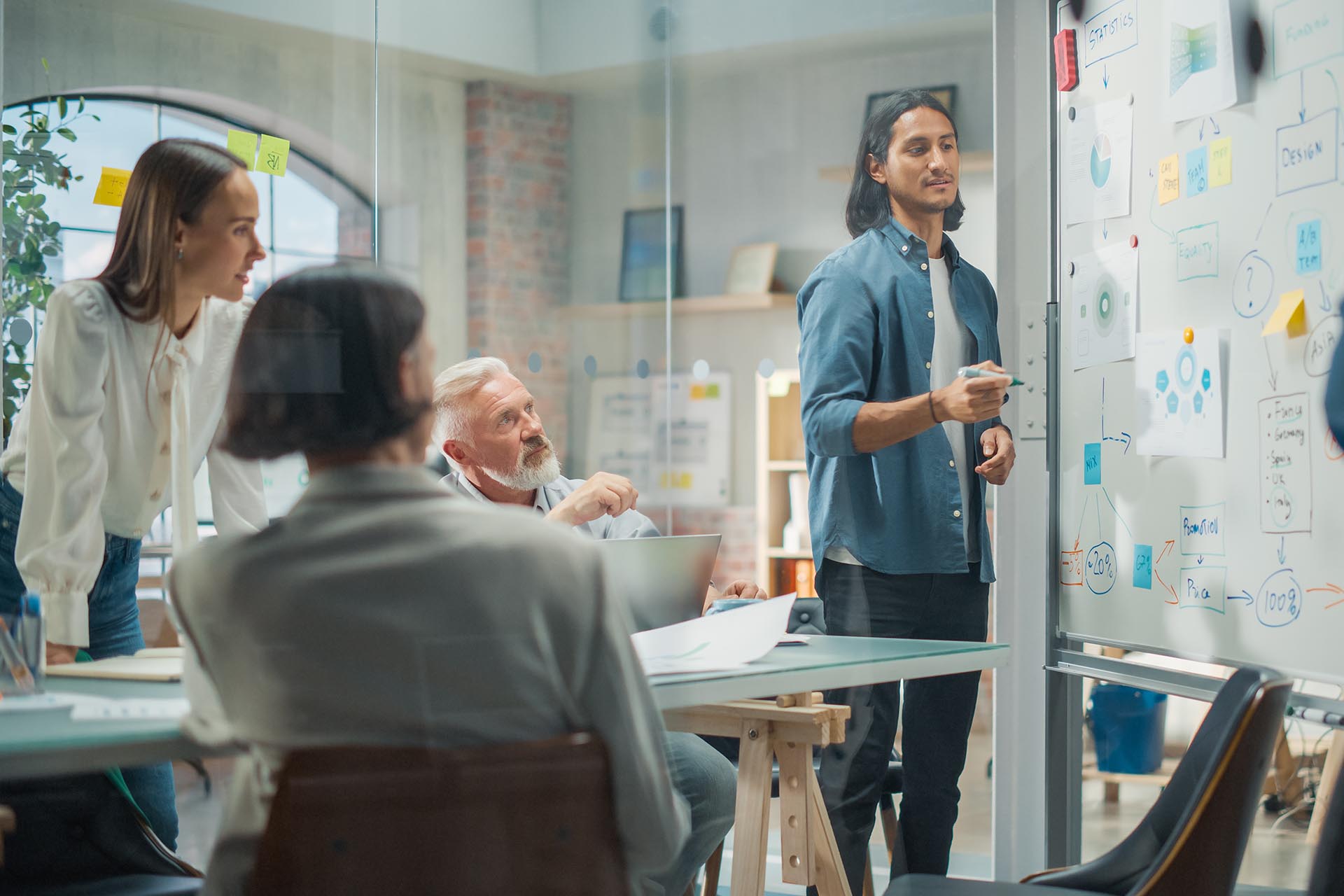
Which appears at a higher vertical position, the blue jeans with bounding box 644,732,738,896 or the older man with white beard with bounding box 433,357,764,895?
the older man with white beard with bounding box 433,357,764,895

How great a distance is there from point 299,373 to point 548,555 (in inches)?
12.6

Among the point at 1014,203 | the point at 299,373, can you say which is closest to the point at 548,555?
the point at 299,373

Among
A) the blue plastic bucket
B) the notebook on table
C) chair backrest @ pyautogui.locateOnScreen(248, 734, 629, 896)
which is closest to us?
chair backrest @ pyautogui.locateOnScreen(248, 734, 629, 896)

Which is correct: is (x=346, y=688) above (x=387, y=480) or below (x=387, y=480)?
below

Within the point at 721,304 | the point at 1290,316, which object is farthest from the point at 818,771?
the point at 1290,316

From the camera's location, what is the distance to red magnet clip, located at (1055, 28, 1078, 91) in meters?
2.59

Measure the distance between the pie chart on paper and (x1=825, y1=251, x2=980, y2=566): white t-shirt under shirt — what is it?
35 centimetres

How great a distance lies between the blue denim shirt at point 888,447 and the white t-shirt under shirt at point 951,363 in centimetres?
1

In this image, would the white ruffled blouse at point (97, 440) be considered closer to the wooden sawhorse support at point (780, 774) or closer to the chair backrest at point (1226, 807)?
the wooden sawhorse support at point (780, 774)

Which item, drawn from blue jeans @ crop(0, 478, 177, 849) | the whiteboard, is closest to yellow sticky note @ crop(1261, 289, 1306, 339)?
the whiteboard

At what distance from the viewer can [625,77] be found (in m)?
2.50

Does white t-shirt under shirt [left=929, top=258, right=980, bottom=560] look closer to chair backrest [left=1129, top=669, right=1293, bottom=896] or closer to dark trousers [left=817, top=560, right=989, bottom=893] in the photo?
dark trousers [left=817, top=560, right=989, bottom=893]

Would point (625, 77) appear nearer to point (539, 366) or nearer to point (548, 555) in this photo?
point (539, 366)

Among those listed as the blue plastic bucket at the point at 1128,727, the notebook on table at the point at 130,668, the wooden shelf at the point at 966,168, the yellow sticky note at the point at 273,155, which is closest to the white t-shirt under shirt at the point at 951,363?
the wooden shelf at the point at 966,168
